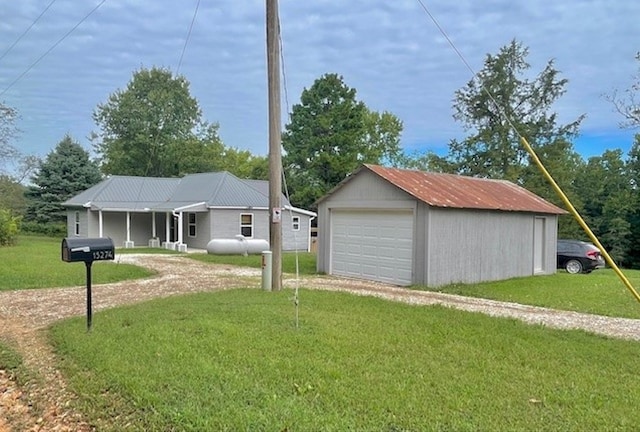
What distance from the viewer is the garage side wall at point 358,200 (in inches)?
529

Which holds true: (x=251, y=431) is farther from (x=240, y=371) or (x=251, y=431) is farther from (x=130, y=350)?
(x=130, y=350)

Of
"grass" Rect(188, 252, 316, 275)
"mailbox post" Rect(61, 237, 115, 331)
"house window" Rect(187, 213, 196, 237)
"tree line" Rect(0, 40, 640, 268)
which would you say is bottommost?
"grass" Rect(188, 252, 316, 275)

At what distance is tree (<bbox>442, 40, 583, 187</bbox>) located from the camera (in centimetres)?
3553

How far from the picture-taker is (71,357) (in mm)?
5512

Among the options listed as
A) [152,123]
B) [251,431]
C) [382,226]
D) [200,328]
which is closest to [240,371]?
[251,431]

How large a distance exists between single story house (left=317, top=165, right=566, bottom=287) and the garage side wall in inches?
1.0

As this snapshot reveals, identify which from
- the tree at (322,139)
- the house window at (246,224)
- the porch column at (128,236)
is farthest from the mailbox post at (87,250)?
the tree at (322,139)

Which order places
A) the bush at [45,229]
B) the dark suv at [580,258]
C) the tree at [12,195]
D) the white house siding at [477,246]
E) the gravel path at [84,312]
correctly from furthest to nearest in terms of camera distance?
→ 1. the bush at [45,229]
2. the tree at [12,195]
3. the dark suv at [580,258]
4. the white house siding at [477,246]
5. the gravel path at [84,312]

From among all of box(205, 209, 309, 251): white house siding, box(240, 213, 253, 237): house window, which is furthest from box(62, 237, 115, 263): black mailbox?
box(240, 213, 253, 237): house window

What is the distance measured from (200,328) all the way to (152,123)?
1568 inches

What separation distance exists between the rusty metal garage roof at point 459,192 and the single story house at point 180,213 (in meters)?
9.73

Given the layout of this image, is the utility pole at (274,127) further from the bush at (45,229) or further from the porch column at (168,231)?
the bush at (45,229)

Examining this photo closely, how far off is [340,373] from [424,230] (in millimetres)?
8425

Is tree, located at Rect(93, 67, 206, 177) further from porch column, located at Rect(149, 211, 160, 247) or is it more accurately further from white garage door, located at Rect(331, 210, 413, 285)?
white garage door, located at Rect(331, 210, 413, 285)
